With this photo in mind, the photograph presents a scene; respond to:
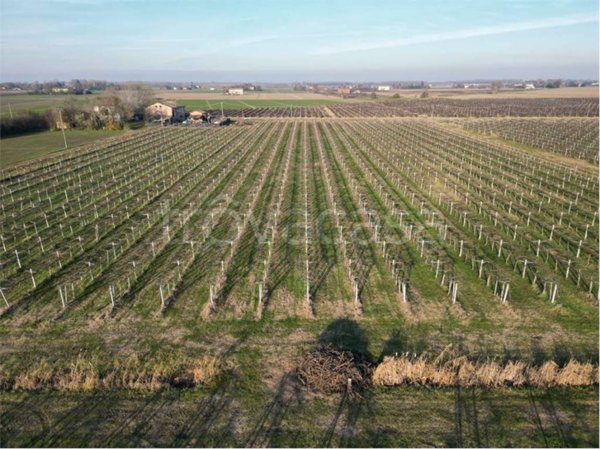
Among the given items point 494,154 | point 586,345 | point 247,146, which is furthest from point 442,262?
point 247,146

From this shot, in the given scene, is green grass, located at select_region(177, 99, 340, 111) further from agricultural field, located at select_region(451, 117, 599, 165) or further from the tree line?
agricultural field, located at select_region(451, 117, 599, 165)

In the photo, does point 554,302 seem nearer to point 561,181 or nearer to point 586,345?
point 586,345

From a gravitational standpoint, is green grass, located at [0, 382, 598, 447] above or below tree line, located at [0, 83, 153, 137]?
below

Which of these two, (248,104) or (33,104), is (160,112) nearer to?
(33,104)

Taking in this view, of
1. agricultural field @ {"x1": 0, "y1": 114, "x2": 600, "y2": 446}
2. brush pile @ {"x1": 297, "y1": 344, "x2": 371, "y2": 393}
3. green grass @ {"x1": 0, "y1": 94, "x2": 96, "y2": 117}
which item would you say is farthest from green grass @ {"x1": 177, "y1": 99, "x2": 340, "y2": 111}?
brush pile @ {"x1": 297, "y1": 344, "x2": 371, "y2": 393}

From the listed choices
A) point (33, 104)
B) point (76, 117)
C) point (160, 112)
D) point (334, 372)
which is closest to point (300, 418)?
point (334, 372)

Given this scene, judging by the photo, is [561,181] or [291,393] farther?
[561,181]
